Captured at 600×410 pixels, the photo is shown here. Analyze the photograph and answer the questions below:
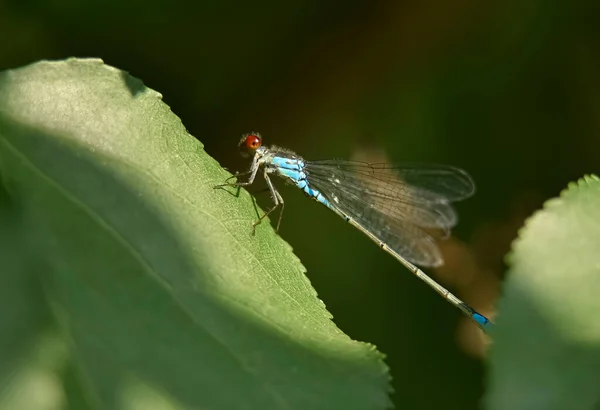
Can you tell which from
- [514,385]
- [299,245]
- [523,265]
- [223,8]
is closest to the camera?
[514,385]

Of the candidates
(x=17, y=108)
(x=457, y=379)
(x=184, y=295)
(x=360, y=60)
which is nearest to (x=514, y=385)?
(x=184, y=295)

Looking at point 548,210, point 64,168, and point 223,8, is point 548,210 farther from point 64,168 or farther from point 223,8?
point 223,8

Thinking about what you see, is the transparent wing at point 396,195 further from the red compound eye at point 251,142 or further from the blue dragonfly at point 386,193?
the red compound eye at point 251,142

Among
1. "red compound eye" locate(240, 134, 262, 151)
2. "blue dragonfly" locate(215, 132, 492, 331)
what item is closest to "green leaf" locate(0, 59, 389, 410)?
"red compound eye" locate(240, 134, 262, 151)

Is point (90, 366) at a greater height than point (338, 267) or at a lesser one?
lesser

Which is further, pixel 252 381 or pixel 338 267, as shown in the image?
pixel 338 267

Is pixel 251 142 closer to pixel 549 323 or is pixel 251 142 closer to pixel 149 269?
pixel 149 269

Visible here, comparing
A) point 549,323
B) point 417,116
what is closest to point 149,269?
point 549,323

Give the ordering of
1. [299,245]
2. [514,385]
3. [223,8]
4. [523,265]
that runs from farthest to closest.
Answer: [299,245], [223,8], [523,265], [514,385]
